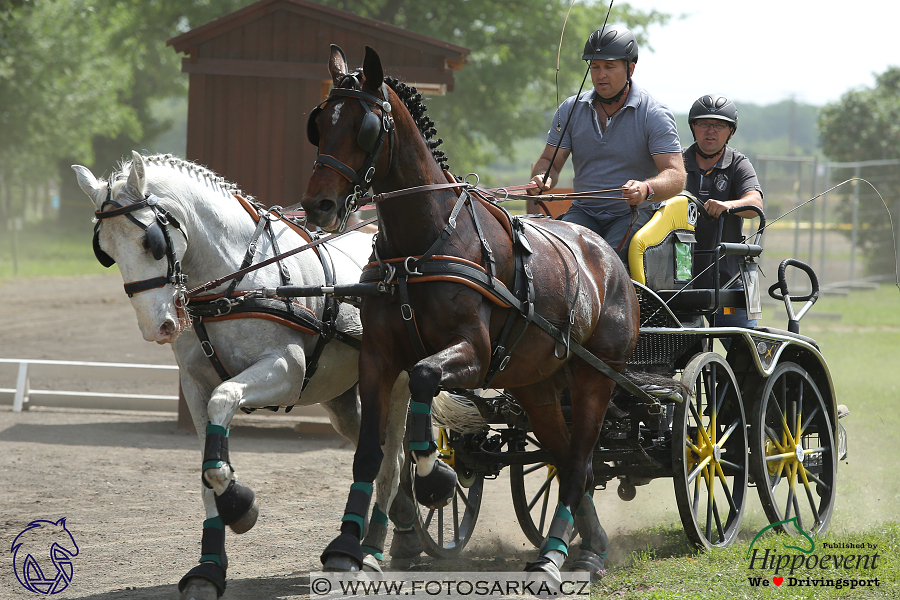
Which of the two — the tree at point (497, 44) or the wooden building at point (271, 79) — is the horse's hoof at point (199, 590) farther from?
the tree at point (497, 44)

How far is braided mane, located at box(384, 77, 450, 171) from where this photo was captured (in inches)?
140

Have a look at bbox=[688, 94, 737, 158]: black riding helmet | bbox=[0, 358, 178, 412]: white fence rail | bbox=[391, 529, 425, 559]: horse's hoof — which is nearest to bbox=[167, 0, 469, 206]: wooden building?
bbox=[0, 358, 178, 412]: white fence rail

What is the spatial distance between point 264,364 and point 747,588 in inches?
96.3

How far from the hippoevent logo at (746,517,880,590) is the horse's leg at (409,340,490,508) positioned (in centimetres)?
169

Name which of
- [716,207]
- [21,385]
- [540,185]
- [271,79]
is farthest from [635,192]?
[21,385]

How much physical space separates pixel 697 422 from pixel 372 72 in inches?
108

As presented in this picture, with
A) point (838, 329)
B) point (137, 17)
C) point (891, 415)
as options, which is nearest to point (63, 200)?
point (137, 17)

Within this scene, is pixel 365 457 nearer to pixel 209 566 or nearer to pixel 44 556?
pixel 209 566

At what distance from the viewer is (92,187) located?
3811 millimetres

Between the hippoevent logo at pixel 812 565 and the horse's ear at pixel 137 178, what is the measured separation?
130 inches

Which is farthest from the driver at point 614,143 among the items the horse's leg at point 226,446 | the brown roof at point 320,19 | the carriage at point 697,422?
the brown roof at point 320,19

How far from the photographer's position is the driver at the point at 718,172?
18.4 feet

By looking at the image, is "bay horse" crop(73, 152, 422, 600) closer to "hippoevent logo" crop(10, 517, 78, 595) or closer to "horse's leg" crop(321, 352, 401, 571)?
"horse's leg" crop(321, 352, 401, 571)

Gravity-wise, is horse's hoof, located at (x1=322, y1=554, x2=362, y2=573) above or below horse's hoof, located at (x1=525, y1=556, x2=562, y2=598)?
above
